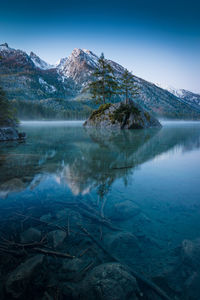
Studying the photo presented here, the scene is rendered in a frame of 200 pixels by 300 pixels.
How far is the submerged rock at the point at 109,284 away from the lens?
85.0 inches

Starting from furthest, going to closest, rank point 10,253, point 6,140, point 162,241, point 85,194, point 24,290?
point 6,140
point 85,194
point 162,241
point 10,253
point 24,290

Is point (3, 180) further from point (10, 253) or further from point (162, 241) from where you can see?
point (162, 241)

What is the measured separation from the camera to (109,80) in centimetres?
4019

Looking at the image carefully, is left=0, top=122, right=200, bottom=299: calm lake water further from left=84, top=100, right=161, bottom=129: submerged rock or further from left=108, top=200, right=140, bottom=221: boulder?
left=84, top=100, right=161, bottom=129: submerged rock

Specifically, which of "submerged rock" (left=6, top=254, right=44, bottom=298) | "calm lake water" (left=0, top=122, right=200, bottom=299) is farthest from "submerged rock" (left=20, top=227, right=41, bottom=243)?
"submerged rock" (left=6, top=254, right=44, bottom=298)

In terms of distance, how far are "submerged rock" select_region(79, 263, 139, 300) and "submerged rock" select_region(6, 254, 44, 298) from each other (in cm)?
75

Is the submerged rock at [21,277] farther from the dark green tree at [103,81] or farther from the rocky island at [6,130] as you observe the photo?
the dark green tree at [103,81]

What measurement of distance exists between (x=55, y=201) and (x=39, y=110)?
149039 mm

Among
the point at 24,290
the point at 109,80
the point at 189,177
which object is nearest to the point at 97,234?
the point at 24,290

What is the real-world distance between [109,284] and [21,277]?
1.19m

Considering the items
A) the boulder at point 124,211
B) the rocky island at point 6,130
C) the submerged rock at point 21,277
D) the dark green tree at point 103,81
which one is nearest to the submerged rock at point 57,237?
the submerged rock at point 21,277

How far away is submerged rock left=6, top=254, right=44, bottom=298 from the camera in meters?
2.19

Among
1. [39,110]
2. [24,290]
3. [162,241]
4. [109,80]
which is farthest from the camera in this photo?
[39,110]

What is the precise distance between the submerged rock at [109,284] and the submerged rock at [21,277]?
0.75 meters
